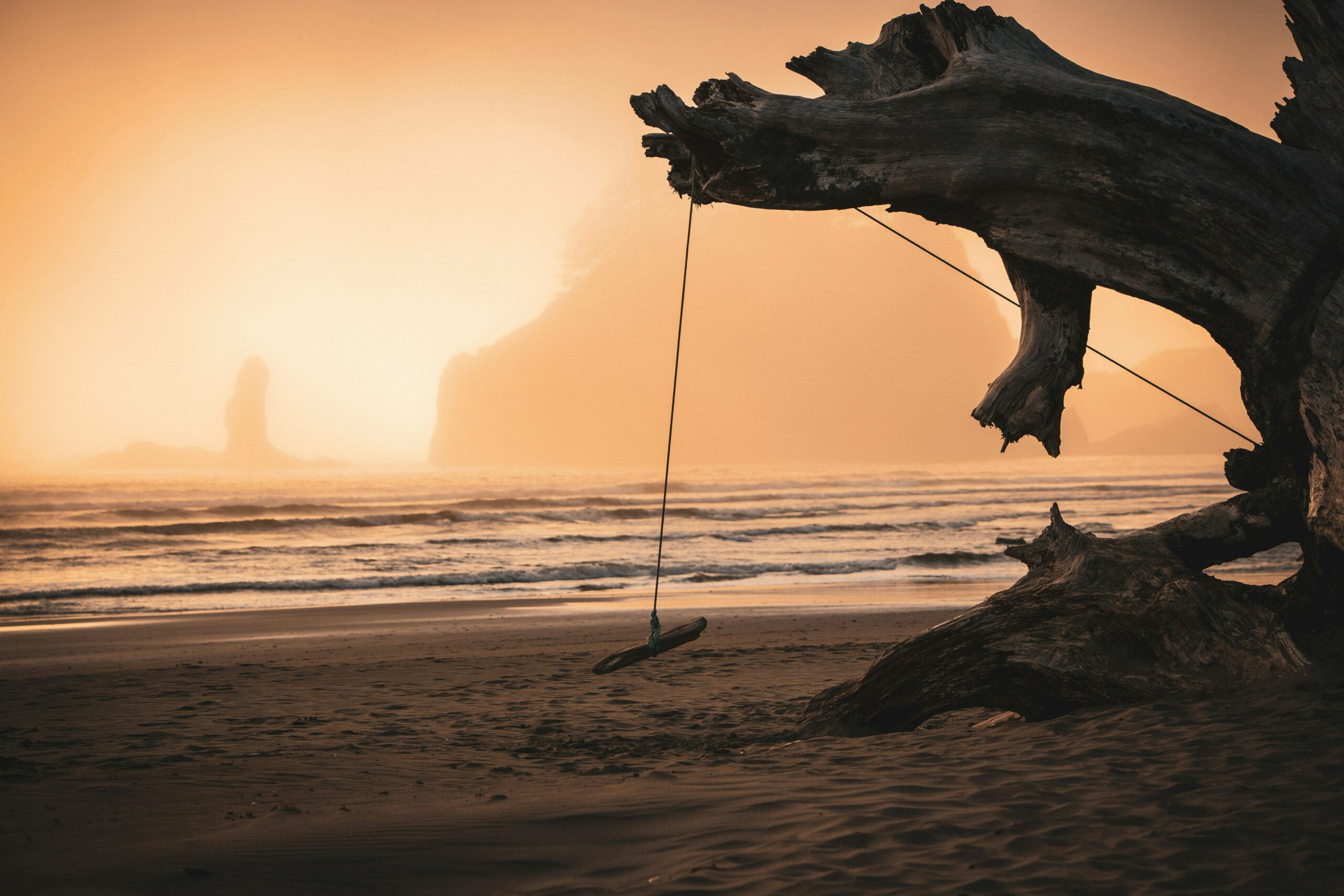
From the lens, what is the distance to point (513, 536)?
1091 inches

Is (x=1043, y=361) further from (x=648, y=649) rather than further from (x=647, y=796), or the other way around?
(x=648, y=649)

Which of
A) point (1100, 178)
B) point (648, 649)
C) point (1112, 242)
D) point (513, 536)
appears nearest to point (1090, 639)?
point (1112, 242)

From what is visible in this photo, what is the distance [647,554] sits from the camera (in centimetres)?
2322

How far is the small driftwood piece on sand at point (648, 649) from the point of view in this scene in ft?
22.2

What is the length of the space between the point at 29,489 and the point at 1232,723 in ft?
193

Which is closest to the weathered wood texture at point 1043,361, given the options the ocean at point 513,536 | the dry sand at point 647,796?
the dry sand at point 647,796

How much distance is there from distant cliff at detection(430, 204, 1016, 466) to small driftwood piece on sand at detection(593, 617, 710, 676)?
3763 inches

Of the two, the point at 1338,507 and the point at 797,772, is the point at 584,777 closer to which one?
the point at 797,772

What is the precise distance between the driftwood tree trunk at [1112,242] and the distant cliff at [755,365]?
97.7 meters

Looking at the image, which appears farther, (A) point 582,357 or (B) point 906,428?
(A) point 582,357

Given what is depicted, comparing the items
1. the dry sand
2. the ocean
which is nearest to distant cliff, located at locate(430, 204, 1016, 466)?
the ocean

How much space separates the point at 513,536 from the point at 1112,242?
24.4 m

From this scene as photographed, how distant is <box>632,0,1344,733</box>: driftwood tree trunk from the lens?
456 centimetres

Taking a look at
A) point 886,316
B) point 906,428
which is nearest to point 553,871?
point 906,428
